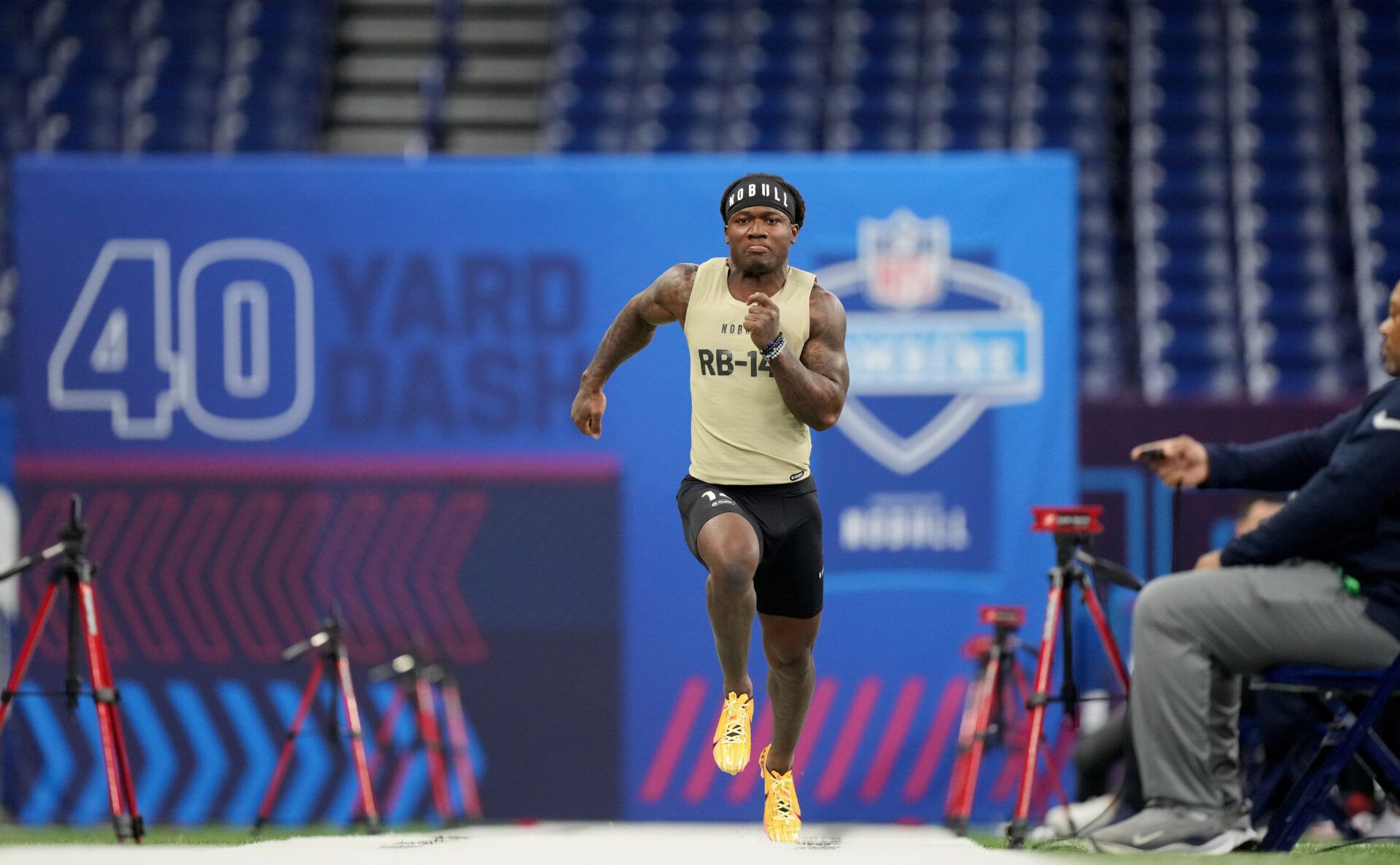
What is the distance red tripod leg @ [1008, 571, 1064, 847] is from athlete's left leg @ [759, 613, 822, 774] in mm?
904

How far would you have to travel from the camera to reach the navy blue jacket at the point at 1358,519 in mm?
4434

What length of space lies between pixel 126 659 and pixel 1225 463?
15.2 feet

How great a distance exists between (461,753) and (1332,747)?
3.74 m

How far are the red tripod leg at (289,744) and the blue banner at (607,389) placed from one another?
0.75 feet

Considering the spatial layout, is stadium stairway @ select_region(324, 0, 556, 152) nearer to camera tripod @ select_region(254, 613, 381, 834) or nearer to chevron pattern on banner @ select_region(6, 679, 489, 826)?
chevron pattern on banner @ select_region(6, 679, 489, 826)

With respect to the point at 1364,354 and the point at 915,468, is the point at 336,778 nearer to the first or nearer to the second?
the point at 915,468

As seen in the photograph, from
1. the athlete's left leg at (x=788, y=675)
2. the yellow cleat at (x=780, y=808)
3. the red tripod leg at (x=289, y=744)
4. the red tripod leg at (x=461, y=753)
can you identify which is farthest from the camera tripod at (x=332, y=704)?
the athlete's left leg at (x=788, y=675)

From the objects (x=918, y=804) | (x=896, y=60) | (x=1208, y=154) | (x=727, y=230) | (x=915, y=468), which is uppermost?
(x=896, y=60)

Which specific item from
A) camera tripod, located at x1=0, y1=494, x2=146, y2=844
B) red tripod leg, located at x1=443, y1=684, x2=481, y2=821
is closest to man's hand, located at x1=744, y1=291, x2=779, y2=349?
camera tripod, located at x1=0, y1=494, x2=146, y2=844

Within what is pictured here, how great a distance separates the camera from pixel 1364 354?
10500mm

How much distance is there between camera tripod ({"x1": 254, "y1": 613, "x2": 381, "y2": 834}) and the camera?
6.38 m

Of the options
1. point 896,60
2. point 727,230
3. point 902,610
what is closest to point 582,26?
point 896,60

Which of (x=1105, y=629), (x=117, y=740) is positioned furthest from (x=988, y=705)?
(x=117, y=740)

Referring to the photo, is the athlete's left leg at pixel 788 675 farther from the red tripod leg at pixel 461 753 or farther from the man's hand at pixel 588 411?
the red tripod leg at pixel 461 753
